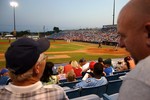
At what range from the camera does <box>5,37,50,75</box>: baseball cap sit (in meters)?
2.10

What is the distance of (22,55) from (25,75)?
197mm

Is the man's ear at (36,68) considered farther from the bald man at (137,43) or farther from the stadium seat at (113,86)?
the stadium seat at (113,86)

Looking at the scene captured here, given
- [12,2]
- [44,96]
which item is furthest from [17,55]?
[12,2]

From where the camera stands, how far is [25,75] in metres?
2.15

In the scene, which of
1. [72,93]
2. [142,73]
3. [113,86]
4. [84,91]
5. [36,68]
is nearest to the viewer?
[142,73]

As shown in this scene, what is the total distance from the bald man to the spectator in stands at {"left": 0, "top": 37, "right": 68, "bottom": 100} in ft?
3.43

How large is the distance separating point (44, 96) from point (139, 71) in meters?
1.27

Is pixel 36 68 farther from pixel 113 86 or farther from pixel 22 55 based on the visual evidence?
pixel 113 86

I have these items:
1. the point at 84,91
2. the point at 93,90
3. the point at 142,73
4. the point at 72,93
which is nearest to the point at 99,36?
the point at 93,90

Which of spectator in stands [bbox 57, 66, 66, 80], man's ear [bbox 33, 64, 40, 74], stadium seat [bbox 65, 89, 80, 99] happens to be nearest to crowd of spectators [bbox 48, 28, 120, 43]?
spectator in stands [bbox 57, 66, 66, 80]

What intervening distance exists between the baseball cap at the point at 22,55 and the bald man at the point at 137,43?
1034mm

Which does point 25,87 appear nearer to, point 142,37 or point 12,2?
point 142,37

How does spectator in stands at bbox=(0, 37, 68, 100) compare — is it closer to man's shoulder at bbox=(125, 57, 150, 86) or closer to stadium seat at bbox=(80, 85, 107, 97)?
man's shoulder at bbox=(125, 57, 150, 86)

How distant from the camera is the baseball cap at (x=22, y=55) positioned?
6.89ft
